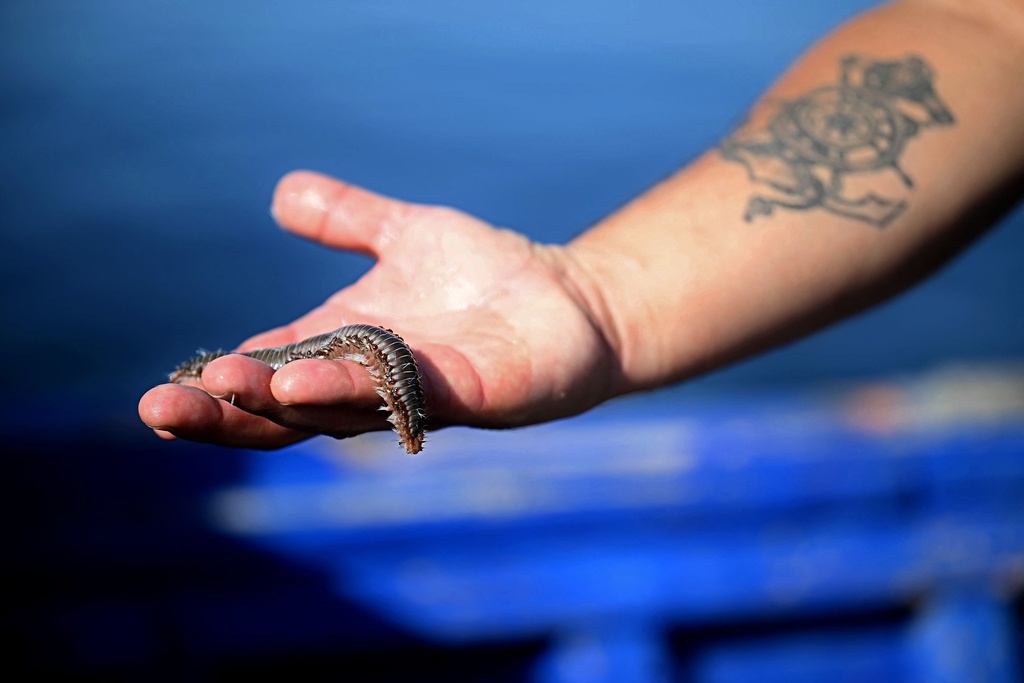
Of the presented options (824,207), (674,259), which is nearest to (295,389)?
(674,259)

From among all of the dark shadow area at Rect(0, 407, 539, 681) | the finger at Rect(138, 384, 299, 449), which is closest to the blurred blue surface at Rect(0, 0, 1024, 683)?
the dark shadow area at Rect(0, 407, 539, 681)

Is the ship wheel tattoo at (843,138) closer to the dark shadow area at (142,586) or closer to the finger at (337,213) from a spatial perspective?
the finger at (337,213)

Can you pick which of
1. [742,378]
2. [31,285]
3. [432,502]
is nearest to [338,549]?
[432,502]

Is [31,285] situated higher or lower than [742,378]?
higher

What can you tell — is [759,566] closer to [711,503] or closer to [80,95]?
[711,503]

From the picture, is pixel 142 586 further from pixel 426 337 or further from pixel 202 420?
pixel 202 420

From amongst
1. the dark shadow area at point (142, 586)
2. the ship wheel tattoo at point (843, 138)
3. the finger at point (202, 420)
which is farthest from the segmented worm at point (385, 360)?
the dark shadow area at point (142, 586)
